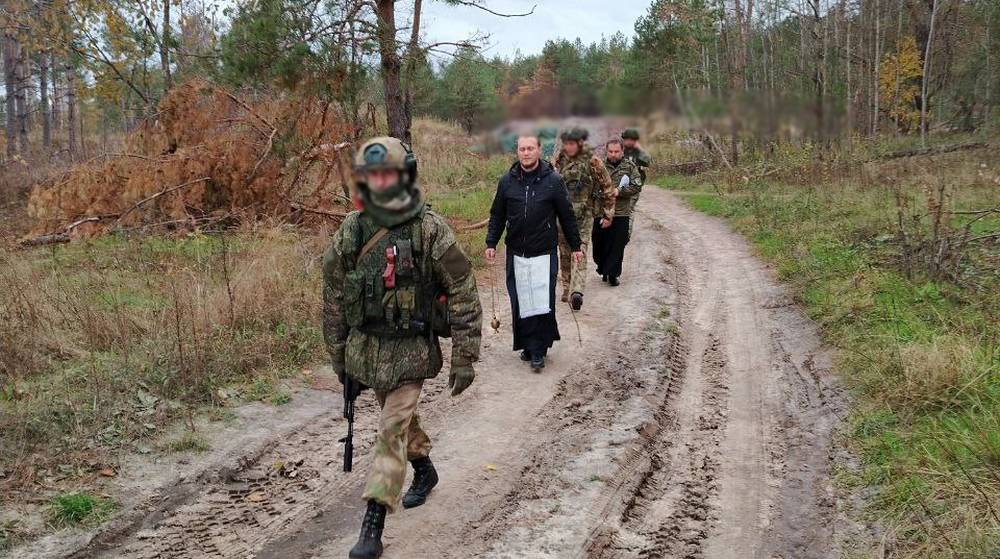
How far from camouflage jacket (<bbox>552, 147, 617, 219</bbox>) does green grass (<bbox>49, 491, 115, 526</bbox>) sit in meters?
5.49

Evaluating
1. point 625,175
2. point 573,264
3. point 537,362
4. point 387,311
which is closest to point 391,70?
point 625,175

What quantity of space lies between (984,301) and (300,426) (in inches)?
255

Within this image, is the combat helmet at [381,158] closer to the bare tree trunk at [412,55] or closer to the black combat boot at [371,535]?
the black combat boot at [371,535]

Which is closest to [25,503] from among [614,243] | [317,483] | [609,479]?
[317,483]

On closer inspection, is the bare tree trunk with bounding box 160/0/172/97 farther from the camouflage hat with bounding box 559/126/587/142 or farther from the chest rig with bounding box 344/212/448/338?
the chest rig with bounding box 344/212/448/338

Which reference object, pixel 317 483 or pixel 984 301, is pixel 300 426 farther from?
pixel 984 301

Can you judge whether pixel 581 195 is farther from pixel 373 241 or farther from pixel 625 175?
pixel 373 241

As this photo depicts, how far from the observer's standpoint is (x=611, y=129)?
17.3 ft

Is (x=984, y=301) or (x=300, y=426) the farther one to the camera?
(x=984, y=301)

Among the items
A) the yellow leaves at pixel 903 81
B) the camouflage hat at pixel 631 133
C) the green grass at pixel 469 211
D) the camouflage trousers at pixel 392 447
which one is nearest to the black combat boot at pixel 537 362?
the camouflage hat at pixel 631 133

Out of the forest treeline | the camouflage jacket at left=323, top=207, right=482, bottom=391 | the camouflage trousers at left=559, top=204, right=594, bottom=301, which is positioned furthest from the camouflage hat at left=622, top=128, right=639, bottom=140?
the camouflage trousers at left=559, top=204, right=594, bottom=301

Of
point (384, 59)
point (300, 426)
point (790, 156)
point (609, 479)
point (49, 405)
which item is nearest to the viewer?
point (609, 479)

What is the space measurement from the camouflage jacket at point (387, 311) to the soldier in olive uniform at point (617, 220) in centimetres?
542

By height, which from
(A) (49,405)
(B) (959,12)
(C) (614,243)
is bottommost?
(A) (49,405)
